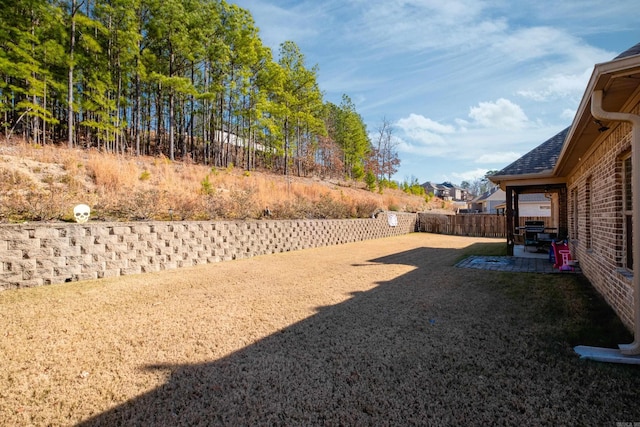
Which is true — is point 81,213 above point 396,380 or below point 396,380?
above

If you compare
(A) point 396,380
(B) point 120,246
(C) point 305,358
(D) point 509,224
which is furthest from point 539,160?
(B) point 120,246

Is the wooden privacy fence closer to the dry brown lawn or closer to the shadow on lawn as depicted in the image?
the dry brown lawn

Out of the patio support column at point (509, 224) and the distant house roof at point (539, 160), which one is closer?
the distant house roof at point (539, 160)

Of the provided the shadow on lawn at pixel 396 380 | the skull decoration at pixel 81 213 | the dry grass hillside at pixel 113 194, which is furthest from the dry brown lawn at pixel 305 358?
the dry grass hillside at pixel 113 194

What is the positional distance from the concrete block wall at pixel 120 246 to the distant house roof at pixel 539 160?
7.38m

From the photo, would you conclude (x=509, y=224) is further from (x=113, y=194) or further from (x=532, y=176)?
(x=113, y=194)

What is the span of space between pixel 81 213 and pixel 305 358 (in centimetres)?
543

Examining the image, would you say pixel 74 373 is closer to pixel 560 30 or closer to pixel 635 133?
pixel 635 133

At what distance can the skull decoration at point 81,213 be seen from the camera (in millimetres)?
5598

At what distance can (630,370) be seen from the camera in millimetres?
2389

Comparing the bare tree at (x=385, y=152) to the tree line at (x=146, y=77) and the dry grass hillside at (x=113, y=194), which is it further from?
the dry grass hillside at (x=113, y=194)

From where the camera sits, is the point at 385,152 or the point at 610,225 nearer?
the point at 610,225

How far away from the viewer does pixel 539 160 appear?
9.41 m

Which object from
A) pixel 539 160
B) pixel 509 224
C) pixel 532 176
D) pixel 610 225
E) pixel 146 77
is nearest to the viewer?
pixel 610 225
